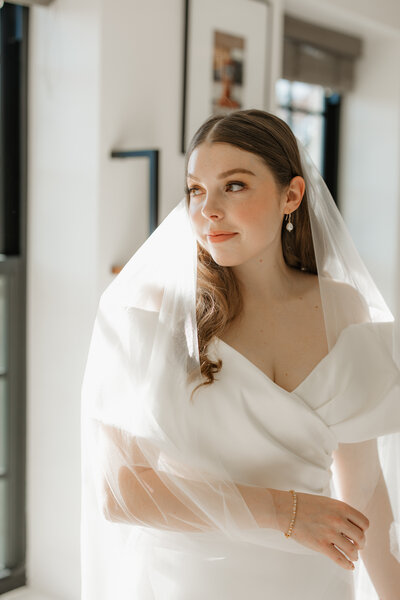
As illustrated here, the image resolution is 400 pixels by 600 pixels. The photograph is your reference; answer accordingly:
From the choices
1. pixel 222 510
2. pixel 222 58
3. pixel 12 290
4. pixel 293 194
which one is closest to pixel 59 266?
pixel 12 290

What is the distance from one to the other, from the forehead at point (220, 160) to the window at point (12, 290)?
45.7 inches

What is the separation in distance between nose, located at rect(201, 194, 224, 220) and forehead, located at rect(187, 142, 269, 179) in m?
0.04

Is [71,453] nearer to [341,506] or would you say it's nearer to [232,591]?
[232,591]

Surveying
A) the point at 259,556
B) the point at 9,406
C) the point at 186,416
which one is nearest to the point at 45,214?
the point at 9,406

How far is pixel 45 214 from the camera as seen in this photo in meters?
2.29

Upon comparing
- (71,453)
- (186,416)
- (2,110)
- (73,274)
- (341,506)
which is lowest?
(71,453)

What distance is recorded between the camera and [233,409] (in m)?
1.31

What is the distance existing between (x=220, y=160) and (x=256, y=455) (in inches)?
21.1

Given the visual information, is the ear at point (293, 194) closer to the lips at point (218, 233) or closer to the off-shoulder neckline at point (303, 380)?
the lips at point (218, 233)

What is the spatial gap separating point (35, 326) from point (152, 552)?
1.17m

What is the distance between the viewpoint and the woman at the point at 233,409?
124 centimetres

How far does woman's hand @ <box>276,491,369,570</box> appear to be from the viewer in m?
1.19

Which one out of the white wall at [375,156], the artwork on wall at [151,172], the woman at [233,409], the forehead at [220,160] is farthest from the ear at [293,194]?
the white wall at [375,156]

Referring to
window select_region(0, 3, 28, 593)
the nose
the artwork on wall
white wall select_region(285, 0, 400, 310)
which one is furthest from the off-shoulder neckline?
white wall select_region(285, 0, 400, 310)
